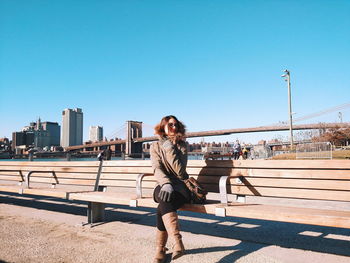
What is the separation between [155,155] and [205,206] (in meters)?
0.60

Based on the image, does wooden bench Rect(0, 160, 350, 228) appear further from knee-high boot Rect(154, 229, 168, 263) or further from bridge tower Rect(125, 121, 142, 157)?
bridge tower Rect(125, 121, 142, 157)

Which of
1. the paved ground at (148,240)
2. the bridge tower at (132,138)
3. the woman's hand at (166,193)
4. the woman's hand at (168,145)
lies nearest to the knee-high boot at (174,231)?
the woman's hand at (166,193)

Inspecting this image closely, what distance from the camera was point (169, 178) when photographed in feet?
7.99

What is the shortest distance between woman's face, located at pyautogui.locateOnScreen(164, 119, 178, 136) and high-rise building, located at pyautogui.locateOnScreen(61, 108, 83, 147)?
11559 cm

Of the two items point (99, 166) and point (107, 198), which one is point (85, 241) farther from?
point (99, 166)

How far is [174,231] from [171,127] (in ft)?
3.04

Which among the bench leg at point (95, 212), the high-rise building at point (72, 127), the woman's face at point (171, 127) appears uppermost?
the high-rise building at point (72, 127)

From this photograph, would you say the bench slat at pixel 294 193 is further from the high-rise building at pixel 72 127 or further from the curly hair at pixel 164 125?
the high-rise building at pixel 72 127

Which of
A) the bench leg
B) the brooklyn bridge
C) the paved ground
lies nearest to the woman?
the paved ground

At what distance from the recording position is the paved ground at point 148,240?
2529mm

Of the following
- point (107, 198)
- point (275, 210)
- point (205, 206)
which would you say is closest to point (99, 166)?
point (107, 198)

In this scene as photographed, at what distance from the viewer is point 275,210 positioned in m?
2.24

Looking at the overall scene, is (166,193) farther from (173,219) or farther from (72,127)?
(72,127)

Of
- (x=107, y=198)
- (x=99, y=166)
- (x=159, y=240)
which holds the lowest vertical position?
(x=159, y=240)
